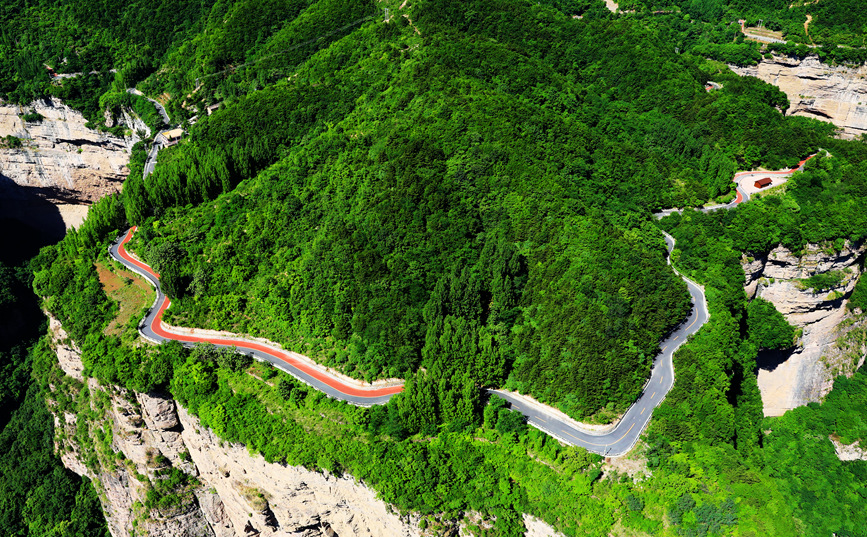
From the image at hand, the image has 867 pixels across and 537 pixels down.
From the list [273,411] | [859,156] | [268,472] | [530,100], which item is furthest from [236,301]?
[859,156]

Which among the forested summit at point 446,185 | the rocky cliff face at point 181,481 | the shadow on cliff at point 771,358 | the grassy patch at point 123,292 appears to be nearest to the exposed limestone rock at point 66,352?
the rocky cliff face at point 181,481

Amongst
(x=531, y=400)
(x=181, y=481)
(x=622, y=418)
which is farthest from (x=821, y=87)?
(x=181, y=481)

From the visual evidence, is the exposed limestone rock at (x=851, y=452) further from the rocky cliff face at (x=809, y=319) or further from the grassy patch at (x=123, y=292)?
the grassy patch at (x=123, y=292)

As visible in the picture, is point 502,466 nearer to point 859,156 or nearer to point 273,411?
point 273,411

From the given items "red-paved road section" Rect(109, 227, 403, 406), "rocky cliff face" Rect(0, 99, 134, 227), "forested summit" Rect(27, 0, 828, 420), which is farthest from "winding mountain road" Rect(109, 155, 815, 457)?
"rocky cliff face" Rect(0, 99, 134, 227)

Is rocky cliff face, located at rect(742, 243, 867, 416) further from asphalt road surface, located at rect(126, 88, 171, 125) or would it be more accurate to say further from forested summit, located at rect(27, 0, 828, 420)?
asphalt road surface, located at rect(126, 88, 171, 125)

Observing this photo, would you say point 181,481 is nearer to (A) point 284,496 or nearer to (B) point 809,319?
(A) point 284,496
